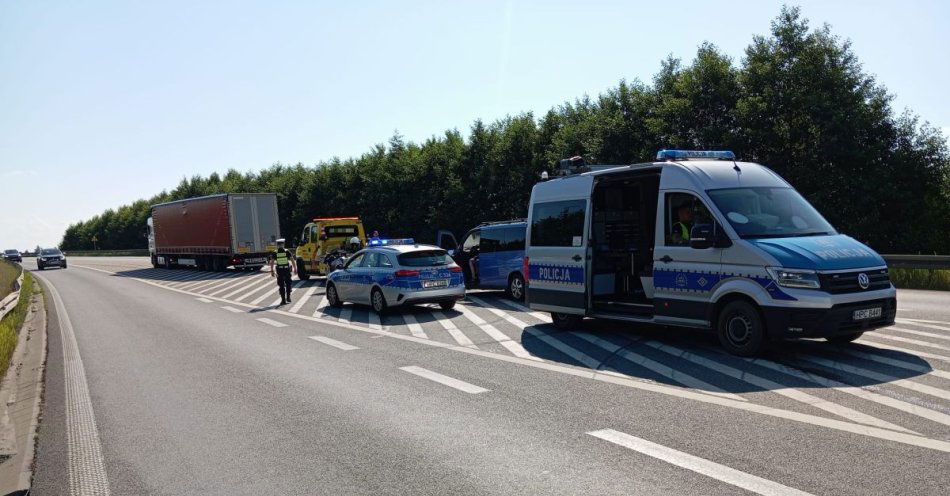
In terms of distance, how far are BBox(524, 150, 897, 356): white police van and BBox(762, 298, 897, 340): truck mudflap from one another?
0.01 m

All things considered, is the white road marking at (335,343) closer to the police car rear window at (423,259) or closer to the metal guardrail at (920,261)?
the police car rear window at (423,259)

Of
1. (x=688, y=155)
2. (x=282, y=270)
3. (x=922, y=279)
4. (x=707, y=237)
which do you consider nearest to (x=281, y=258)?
(x=282, y=270)

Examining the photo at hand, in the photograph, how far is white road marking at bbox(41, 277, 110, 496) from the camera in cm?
542

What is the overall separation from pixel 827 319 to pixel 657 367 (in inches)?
77.5

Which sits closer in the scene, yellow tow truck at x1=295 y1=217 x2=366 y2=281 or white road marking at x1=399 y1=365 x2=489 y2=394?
white road marking at x1=399 y1=365 x2=489 y2=394

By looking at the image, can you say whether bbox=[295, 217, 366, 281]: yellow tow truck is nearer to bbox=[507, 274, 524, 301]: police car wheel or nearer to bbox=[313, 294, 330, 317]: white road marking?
bbox=[313, 294, 330, 317]: white road marking

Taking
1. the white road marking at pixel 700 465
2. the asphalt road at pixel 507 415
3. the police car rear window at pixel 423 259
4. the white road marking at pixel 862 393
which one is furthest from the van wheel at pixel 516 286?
the white road marking at pixel 700 465

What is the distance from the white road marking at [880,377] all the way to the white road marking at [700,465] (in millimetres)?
3074

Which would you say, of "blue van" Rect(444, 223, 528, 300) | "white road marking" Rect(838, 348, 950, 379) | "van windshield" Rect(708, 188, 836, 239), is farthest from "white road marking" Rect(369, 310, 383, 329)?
"white road marking" Rect(838, 348, 950, 379)

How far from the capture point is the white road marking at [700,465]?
4.43 meters

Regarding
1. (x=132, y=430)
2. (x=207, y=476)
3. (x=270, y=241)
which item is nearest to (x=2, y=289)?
(x=270, y=241)

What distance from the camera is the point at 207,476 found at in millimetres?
5359

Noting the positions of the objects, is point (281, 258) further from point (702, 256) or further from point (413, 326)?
point (702, 256)

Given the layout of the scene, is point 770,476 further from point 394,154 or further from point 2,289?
point 394,154
